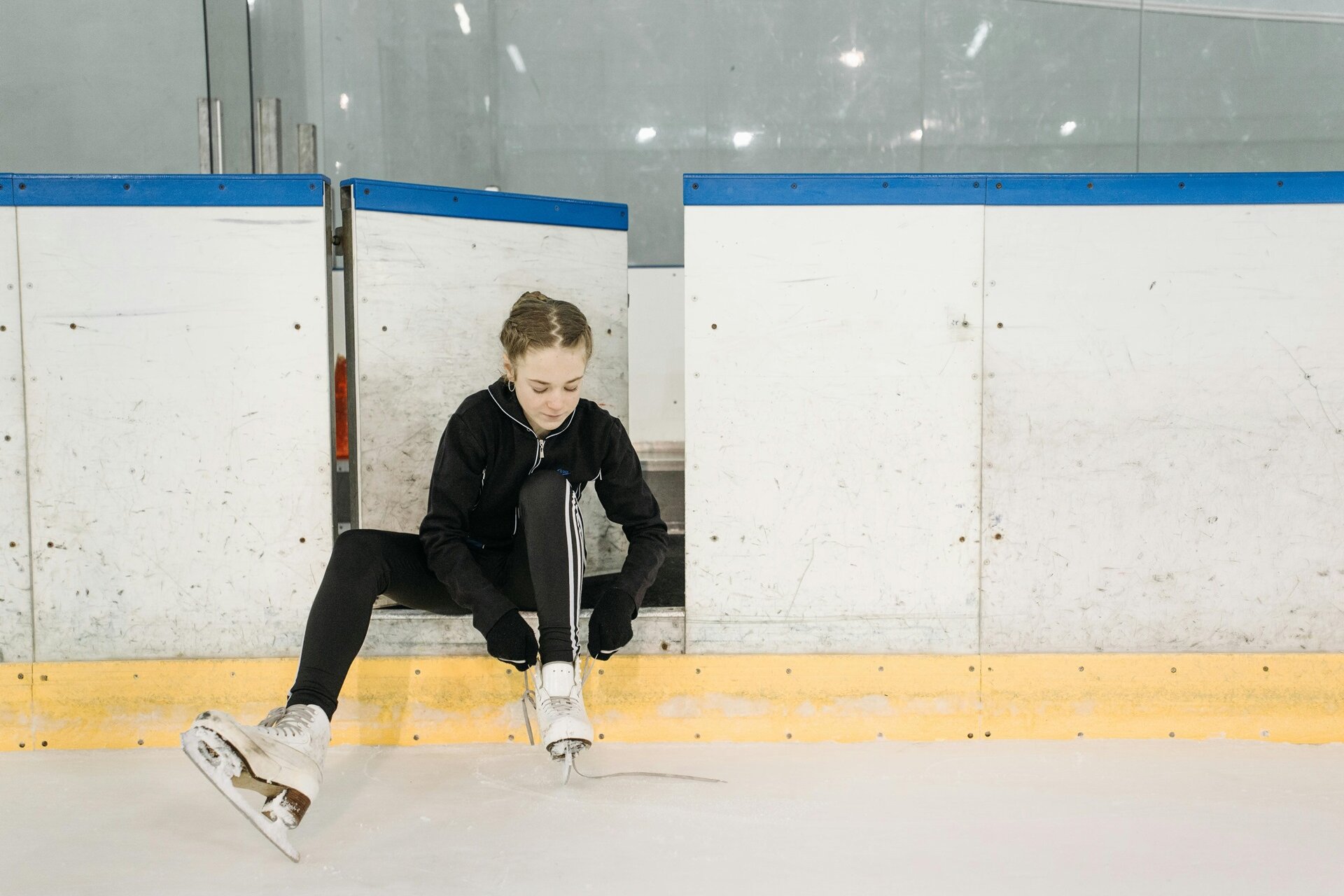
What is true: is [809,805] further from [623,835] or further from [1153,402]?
[1153,402]

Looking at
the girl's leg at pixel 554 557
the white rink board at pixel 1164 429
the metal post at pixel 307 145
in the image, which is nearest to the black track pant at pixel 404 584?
the girl's leg at pixel 554 557

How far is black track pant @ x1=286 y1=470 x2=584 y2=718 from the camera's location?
1451mm

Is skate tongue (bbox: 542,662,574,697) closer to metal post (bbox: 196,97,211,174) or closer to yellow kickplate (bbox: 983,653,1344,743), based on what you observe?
yellow kickplate (bbox: 983,653,1344,743)

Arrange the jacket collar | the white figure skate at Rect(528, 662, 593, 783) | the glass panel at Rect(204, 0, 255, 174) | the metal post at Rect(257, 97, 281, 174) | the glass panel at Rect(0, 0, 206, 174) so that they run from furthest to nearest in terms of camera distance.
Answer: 1. the glass panel at Rect(204, 0, 255, 174)
2. the glass panel at Rect(0, 0, 206, 174)
3. the metal post at Rect(257, 97, 281, 174)
4. the jacket collar
5. the white figure skate at Rect(528, 662, 593, 783)

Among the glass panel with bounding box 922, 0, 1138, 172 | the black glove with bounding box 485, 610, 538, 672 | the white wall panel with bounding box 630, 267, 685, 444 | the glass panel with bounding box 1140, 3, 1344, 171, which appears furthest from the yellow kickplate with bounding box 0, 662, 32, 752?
the glass panel with bounding box 1140, 3, 1344, 171

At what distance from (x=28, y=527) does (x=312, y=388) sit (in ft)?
2.04

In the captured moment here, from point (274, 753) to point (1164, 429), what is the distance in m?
1.72

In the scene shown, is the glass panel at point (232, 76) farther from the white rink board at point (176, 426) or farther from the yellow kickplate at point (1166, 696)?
the yellow kickplate at point (1166, 696)

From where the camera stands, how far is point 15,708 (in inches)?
71.3

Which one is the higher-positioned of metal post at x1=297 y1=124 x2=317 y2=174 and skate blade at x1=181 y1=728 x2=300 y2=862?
metal post at x1=297 y1=124 x2=317 y2=174

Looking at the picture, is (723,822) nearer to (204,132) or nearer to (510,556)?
(510,556)

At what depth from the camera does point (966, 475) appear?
6.13 feet

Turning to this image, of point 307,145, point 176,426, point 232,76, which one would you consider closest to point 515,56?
point 232,76

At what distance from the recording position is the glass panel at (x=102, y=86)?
4.33 meters
